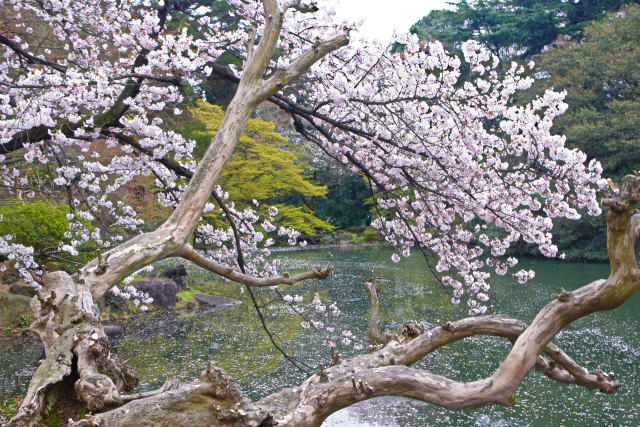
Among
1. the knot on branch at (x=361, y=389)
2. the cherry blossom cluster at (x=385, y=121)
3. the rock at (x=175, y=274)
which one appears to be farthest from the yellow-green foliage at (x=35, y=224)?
the knot on branch at (x=361, y=389)

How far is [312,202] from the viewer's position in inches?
1275

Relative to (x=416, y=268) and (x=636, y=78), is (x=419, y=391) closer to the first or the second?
(x=416, y=268)

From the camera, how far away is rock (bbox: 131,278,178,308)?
12.9 meters

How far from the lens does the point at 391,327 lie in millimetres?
10188

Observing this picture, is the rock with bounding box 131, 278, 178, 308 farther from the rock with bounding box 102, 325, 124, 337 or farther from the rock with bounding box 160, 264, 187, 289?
the rock with bounding box 102, 325, 124, 337

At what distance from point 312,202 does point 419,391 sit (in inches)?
1178

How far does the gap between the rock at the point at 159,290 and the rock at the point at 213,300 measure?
0.73 meters

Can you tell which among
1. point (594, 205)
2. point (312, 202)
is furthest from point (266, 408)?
point (312, 202)

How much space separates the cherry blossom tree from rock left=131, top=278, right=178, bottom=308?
6.23 meters

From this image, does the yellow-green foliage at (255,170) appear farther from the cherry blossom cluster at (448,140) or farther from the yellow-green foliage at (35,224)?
the cherry blossom cluster at (448,140)

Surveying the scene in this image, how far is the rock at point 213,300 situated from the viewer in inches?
542

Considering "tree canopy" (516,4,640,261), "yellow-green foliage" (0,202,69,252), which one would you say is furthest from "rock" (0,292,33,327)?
"tree canopy" (516,4,640,261)

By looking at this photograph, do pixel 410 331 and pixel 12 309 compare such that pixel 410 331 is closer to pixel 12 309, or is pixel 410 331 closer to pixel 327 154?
pixel 327 154

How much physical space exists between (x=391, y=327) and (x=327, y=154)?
5.75 m
